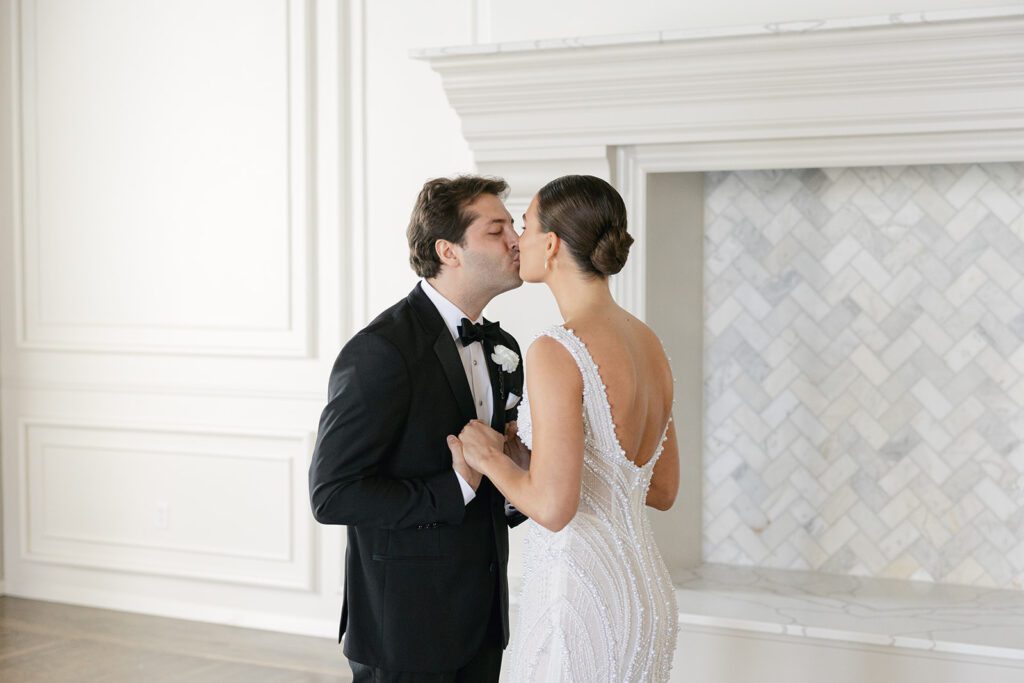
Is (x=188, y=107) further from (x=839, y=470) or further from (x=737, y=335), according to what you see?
(x=839, y=470)

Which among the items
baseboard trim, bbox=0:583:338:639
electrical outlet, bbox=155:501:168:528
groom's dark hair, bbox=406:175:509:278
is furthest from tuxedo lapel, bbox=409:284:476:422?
electrical outlet, bbox=155:501:168:528

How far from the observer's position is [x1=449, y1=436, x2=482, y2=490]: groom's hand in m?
2.37

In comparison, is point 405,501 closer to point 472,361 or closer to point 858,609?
point 472,361

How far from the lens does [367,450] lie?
7.67ft

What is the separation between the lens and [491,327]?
8.45 ft

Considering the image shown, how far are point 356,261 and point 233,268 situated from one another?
61 cm

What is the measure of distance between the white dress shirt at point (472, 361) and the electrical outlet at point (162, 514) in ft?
9.93

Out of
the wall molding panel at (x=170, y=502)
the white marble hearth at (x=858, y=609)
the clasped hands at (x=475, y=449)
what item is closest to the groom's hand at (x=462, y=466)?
the clasped hands at (x=475, y=449)

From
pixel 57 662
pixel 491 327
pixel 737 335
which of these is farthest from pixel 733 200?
pixel 57 662

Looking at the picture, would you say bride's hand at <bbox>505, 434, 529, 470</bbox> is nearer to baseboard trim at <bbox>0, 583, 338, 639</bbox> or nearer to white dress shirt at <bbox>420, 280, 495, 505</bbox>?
white dress shirt at <bbox>420, 280, 495, 505</bbox>

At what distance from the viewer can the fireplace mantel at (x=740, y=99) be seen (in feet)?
11.1

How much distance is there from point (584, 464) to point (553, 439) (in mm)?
177

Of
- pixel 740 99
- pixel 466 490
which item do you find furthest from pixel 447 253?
pixel 740 99

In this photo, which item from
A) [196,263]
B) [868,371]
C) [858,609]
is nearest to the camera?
[858,609]
